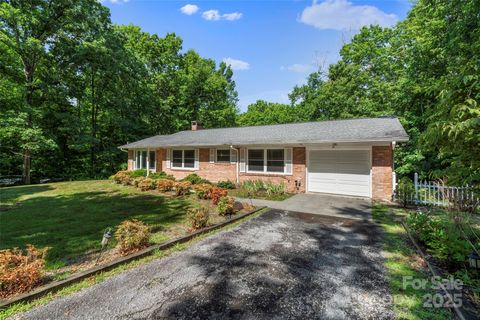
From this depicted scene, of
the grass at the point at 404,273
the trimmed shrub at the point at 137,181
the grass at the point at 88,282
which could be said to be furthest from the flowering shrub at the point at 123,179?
the grass at the point at 404,273

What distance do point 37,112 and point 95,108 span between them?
8600mm

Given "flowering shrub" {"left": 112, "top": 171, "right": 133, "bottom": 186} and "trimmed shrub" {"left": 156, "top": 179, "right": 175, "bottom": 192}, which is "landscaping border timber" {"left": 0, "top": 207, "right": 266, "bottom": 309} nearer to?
"trimmed shrub" {"left": 156, "top": 179, "right": 175, "bottom": 192}

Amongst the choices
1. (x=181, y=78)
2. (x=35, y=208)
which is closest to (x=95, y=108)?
(x=181, y=78)

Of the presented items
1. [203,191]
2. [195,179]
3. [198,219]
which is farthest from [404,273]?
[195,179]

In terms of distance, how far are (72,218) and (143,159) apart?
1211cm

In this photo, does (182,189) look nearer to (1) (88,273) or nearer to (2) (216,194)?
(2) (216,194)

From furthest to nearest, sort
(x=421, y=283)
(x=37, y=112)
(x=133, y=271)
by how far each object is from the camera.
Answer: (x=37, y=112)
(x=133, y=271)
(x=421, y=283)

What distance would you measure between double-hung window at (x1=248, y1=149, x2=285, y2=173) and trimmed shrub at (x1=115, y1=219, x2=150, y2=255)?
855cm

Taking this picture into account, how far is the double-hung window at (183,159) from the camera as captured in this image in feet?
51.1

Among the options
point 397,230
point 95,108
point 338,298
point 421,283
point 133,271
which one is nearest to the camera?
point 338,298

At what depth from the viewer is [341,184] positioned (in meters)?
10.5

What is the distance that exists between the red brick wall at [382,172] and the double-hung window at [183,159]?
10.9 m

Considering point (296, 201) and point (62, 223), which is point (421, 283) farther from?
point (62, 223)

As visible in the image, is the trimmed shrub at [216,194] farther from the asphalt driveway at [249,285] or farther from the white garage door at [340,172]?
the white garage door at [340,172]
